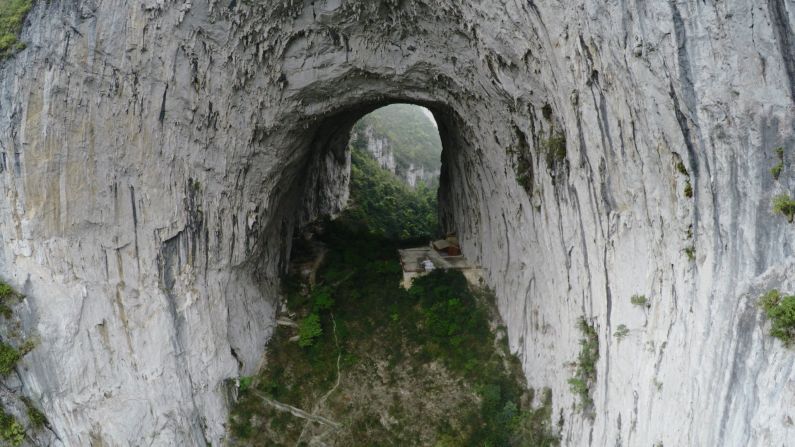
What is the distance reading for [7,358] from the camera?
10.4 m

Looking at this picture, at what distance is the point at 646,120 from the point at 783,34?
208cm

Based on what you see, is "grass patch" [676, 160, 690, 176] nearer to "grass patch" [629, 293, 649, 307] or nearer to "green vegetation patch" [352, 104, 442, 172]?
"grass patch" [629, 293, 649, 307]

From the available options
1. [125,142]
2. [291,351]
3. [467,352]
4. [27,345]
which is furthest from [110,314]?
[467,352]

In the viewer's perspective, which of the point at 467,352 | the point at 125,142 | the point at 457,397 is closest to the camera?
the point at 125,142

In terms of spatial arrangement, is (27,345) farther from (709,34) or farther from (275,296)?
(709,34)

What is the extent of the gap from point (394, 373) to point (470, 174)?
23.3ft

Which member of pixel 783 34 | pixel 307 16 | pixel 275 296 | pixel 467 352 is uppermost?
pixel 307 16

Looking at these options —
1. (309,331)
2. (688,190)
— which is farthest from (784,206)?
(309,331)

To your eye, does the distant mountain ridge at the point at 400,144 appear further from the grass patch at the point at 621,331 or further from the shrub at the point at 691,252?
the shrub at the point at 691,252

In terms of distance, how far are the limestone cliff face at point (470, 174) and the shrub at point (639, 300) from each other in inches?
5.5

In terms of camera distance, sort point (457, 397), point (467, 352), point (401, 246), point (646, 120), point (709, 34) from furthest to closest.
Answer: point (401, 246), point (467, 352), point (457, 397), point (646, 120), point (709, 34)

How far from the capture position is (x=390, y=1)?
486 inches

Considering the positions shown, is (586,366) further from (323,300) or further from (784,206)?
(323,300)

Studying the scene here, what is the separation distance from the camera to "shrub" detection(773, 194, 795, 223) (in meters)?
5.72
